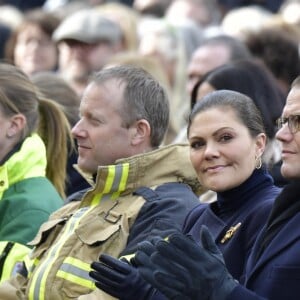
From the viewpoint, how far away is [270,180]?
4.55 metres

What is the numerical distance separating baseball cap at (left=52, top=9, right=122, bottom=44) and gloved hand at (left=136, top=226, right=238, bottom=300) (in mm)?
5547

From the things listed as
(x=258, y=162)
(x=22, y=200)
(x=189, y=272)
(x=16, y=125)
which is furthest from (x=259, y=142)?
(x=16, y=125)

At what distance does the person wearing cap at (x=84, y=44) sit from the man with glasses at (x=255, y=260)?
16.3 ft

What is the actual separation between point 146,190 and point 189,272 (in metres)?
1.20

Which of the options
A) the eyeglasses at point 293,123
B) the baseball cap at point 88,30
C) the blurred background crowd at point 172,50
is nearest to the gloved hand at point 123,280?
the eyeglasses at point 293,123

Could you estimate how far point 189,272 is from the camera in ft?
12.3

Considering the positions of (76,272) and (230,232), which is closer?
(230,232)

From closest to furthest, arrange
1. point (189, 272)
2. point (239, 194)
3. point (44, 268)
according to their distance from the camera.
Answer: point (189, 272), point (239, 194), point (44, 268)

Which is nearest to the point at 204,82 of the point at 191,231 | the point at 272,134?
the point at 272,134

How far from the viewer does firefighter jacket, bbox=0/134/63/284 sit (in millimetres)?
5379

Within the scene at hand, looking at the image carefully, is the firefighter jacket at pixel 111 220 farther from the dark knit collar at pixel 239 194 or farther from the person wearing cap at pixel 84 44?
the person wearing cap at pixel 84 44

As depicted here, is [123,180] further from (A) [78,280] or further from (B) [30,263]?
(B) [30,263]

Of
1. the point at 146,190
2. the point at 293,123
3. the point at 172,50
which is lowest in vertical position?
the point at 172,50

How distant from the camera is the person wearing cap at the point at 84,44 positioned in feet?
29.5
